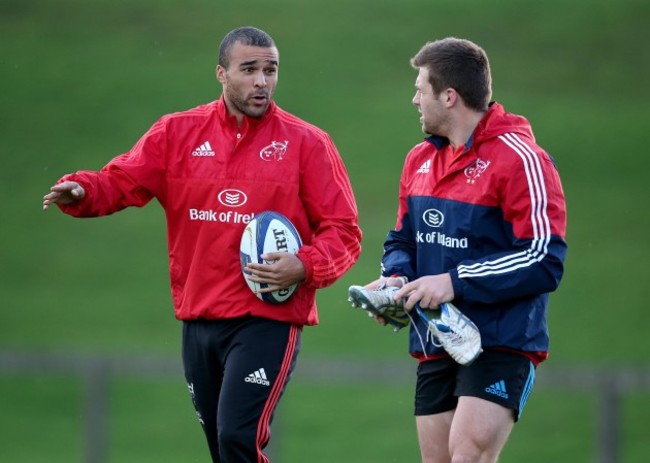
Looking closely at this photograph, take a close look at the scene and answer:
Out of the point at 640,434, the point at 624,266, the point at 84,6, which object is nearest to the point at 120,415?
the point at 640,434

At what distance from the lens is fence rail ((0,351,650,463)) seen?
10.8 meters

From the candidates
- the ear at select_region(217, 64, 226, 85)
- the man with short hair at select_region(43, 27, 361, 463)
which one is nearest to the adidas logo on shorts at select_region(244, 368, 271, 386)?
the man with short hair at select_region(43, 27, 361, 463)

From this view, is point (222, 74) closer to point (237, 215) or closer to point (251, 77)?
point (251, 77)

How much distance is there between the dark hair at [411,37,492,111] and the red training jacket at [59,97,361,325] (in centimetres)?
85

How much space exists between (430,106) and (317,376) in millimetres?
5220

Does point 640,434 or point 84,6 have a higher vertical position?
point 84,6

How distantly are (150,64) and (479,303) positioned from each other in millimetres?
19187

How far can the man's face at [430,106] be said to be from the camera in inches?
241

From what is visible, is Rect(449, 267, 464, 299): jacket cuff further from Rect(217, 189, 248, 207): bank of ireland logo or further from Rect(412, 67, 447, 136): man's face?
Rect(217, 189, 248, 207): bank of ireland logo

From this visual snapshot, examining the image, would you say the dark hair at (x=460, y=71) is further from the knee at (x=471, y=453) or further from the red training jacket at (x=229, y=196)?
the knee at (x=471, y=453)

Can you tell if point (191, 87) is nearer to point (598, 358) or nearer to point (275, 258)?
point (598, 358)

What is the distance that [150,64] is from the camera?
24.4m

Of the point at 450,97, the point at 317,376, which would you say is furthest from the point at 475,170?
the point at 317,376

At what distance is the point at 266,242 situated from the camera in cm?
637
